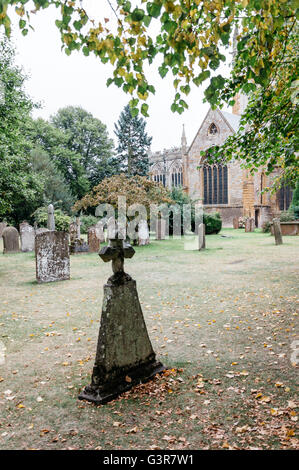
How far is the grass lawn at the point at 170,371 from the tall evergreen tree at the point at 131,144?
3670 centimetres

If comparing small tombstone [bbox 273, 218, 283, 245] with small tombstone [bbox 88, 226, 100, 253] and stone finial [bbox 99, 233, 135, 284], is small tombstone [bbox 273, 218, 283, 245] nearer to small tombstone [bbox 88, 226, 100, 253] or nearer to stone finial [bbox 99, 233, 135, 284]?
small tombstone [bbox 88, 226, 100, 253]

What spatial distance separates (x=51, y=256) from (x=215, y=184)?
3554cm

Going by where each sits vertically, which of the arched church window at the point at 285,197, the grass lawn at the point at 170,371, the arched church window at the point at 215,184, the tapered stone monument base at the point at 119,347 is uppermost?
the arched church window at the point at 215,184

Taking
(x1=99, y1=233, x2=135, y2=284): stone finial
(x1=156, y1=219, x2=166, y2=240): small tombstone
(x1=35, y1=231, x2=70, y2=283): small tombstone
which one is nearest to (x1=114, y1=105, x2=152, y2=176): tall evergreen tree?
(x1=156, y1=219, x2=166, y2=240): small tombstone

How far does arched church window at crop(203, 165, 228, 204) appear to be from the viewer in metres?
42.2

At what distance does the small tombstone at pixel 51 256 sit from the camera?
9.63 m

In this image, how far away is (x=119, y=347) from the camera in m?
3.71

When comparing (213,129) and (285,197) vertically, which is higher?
(213,129)

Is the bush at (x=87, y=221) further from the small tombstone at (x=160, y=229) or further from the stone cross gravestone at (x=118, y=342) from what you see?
the stone cross gravestone at (x=118, y=342)

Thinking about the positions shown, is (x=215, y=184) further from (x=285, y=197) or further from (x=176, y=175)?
(x=176, y=175)

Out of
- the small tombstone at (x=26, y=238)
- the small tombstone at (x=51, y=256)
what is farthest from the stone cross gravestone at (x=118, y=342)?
the small tombstone at (x=26, y=238)

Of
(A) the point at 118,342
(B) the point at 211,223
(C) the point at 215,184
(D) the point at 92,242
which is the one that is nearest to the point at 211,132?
(C) the point at 215,184

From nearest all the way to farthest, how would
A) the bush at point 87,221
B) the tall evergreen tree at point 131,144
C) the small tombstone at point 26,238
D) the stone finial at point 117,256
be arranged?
the stone finial at point 117,256
the small tombstone at point 26,238
the bush at point 87,221
the tall evergreen tree at point 131,144
